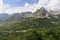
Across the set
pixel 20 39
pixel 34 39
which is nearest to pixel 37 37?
pixel 34 39

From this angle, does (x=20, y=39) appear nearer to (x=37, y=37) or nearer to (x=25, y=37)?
(x=25, y=37)

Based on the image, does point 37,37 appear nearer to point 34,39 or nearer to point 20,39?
point 34,39

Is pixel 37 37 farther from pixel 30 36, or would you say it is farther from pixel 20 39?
pixel 20 39
